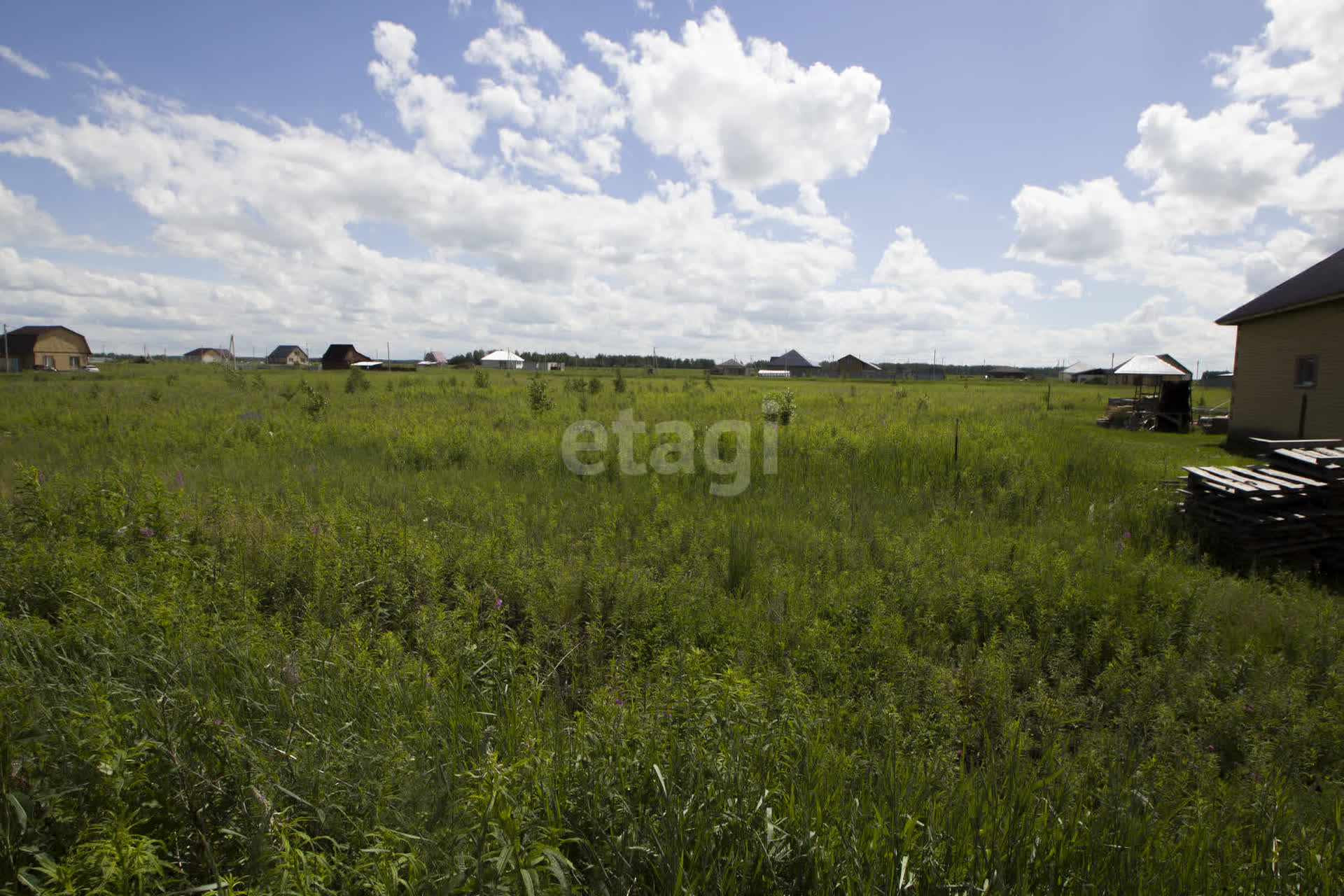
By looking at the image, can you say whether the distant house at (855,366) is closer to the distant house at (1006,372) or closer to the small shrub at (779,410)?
the distant house at (1006,372)

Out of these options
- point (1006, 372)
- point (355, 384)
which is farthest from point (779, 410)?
point (1006, 372)

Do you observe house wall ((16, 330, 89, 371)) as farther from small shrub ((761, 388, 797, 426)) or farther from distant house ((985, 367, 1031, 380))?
distant house ((985, 367, 1031, 380))

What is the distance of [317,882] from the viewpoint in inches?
74.1

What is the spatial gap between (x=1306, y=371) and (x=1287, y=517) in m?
13.1

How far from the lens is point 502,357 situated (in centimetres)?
10162

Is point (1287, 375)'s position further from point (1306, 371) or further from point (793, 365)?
point (793, 365)

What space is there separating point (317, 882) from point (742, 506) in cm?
689

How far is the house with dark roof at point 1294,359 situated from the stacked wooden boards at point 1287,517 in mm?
10493

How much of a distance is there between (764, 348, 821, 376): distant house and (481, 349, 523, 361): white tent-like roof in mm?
43291

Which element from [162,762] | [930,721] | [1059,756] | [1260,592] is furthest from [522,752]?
[1260,592]

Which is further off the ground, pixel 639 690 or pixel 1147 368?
pixel 1147 368

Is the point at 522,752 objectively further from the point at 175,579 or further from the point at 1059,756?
the point at 175,579

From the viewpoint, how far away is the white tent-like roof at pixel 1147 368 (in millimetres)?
24141

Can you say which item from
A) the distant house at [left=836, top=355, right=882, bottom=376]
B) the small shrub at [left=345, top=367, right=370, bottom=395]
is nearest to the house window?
the small shrub at [left=345, top=367, right=370, bottom=395]
